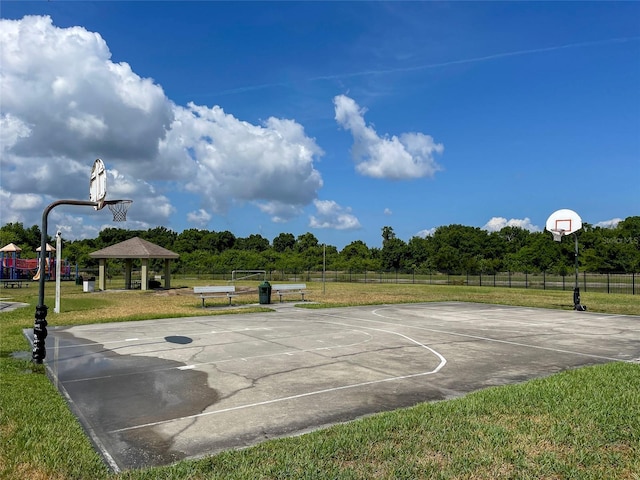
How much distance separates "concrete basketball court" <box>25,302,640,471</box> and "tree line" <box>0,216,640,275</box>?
52.0m

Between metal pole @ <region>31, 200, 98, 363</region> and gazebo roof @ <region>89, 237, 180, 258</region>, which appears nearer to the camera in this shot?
metal pole @ <region>31, 200, 98, 363</region>

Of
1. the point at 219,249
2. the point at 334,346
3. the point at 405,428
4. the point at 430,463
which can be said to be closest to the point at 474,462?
the point at 430,463

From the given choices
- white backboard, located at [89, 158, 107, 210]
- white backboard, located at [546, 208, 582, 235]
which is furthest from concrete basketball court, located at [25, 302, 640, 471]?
white backboard, located at [546, 208, 582, 235]

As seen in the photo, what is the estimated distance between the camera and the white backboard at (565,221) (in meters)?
23.3

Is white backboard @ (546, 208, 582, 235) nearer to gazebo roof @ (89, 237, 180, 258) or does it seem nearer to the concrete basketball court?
the concrete basketball court

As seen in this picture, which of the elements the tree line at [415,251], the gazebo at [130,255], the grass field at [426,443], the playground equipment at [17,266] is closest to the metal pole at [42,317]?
the grass field at [426,443]

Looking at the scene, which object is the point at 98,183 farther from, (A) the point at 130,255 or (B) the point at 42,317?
(A) the point at 130,255

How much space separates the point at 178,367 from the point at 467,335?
27.1 feet

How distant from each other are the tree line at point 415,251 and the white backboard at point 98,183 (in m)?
57.6

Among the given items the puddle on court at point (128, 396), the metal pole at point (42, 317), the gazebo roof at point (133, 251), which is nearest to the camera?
the puddle on court at point (128, 396)

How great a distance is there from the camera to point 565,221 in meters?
23.8

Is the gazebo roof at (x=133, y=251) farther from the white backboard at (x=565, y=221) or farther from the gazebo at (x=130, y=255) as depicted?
the white backboard at (x=565, y=221)

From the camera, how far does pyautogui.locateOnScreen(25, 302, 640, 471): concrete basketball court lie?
5902mm

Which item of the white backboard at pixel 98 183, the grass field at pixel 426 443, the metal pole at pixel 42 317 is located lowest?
the grass field at pixel 426 443
